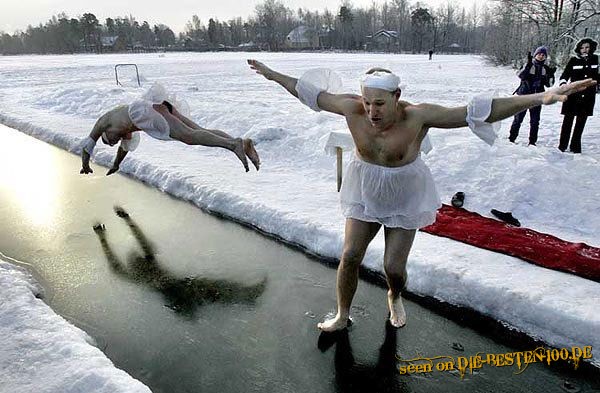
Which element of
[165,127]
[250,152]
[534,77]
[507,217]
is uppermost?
[534,77]

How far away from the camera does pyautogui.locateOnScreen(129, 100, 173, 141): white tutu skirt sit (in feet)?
14.0

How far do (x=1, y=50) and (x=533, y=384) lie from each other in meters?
97.4

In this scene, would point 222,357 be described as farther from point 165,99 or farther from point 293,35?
point 293,35

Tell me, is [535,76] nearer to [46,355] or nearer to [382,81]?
[382,81]

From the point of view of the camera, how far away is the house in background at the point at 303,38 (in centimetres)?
7851

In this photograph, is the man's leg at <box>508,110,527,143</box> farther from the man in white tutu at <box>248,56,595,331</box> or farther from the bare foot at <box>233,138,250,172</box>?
the man in white tutu at <box>248,56,595,331</box>

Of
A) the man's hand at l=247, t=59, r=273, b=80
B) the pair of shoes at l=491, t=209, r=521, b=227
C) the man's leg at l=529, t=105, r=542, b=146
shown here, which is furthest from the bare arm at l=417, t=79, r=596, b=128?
the man's leg at l=529, t=105, r=542, b=146

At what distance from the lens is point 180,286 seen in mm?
3465

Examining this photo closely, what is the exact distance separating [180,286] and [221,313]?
0.52 meters

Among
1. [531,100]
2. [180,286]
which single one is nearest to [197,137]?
[180,286]

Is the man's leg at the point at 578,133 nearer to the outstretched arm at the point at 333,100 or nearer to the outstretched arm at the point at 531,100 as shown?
the outstretched arm at the point at 531,100

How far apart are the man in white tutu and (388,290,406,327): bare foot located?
Answer: 0.06ft

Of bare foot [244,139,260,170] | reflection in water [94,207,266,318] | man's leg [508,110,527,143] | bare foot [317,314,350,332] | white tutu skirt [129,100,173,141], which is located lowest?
reflection in water [94,207,266,318]

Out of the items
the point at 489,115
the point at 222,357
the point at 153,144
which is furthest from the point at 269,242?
the point at 153,144
